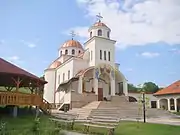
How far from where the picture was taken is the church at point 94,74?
29.4m

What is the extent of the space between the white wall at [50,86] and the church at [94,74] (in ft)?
9.17

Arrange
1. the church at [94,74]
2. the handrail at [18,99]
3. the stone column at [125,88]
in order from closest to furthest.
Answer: the handrail at [18,99]
the church at [94,74]
the stone column at [125,88]

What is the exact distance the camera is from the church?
29.4 metres

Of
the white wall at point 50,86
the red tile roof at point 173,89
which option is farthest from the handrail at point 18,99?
the red tile roof at point 173,89

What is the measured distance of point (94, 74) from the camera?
101 feet

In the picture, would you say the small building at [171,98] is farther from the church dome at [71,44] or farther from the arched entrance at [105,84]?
the church dome at [71,44]

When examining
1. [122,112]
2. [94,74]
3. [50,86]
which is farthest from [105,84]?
[50,86]

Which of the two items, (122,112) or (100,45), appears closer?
(122,112)

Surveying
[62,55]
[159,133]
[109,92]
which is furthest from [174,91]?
[159,133]

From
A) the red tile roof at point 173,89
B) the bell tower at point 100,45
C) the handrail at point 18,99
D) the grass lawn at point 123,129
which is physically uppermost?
the bell tower at point 100,45

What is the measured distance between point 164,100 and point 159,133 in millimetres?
29322

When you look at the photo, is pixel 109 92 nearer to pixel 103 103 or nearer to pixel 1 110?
pixel 103 103

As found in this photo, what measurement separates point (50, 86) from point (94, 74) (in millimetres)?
12430

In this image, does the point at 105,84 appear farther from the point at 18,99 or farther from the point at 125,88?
the point at 18,99
